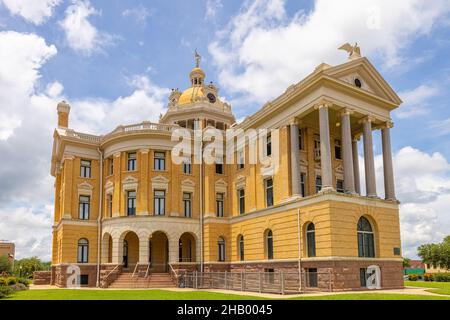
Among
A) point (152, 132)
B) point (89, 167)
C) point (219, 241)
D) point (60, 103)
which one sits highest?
point (60, 103)

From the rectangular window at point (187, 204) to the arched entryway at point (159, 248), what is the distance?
2.74 m

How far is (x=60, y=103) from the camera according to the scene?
42156 mm

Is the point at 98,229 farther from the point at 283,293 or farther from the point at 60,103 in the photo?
the point at 283,293

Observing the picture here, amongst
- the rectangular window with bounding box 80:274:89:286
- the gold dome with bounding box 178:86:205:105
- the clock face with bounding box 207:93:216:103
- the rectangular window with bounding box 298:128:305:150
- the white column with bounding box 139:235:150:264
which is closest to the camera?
the rectangular window with bounding box 298:128:305:150

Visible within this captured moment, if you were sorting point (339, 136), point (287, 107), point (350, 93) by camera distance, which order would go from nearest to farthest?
point (350, 93) < point (287, 107) < point (339, 136)

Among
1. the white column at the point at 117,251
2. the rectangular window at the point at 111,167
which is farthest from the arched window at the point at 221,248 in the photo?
the rectangular window at the point at 111,167

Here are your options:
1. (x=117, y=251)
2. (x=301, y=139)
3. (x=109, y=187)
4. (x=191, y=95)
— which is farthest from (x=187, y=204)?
(x=191, y=95)

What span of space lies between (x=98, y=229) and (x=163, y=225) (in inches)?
242

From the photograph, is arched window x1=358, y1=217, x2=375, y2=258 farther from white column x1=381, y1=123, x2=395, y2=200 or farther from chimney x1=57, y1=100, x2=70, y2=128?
chimney x1=57, y1=100, x2=70, y2=128

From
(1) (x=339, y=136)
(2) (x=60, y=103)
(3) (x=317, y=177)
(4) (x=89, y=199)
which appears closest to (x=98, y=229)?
(4) (x=89, y=199)

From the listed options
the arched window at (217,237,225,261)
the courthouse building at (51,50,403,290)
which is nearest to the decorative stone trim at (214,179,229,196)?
the courthouse building at (51,50,403,290)

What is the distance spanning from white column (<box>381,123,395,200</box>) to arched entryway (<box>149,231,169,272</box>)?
1843cm

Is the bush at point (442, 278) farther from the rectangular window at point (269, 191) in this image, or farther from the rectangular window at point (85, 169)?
the rectangular window at point (85, 169)

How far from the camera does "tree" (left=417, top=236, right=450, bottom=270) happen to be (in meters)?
80.6
